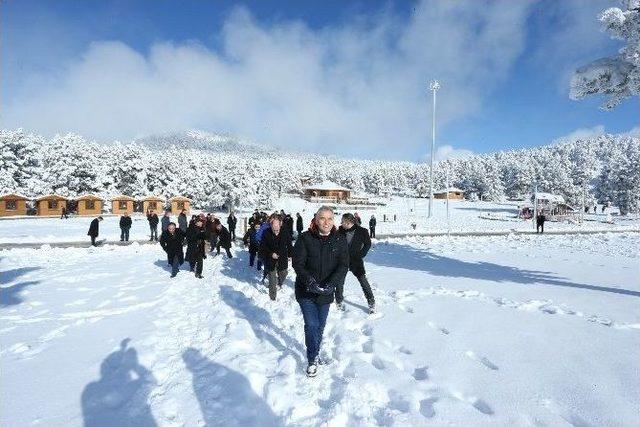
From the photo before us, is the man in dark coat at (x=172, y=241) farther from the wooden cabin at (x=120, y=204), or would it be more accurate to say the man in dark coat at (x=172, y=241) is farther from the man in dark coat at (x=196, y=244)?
the wooden cabin at (x=120, y=204)

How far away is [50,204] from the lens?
47812 millimetres

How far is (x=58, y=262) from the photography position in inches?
572

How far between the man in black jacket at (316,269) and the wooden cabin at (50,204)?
54180 mm

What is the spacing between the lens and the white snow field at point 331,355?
12.5 feet

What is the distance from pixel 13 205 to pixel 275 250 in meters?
52.5

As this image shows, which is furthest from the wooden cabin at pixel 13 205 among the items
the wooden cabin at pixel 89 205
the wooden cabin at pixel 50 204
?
the wooden cabin at pixel 89 205

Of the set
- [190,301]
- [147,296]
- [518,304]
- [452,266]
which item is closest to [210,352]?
[190,301]

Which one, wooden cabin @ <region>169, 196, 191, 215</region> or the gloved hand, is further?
wooden cabin @ <region>169, 196, 191, 215</region>

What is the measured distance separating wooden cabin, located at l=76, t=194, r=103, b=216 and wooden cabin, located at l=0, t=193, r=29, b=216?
5.85m

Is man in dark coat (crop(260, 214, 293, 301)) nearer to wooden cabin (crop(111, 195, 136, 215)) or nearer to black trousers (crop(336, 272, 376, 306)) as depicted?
black trousers (crop(336, 272, 376, 306))

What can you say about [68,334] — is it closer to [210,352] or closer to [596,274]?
[210,352]

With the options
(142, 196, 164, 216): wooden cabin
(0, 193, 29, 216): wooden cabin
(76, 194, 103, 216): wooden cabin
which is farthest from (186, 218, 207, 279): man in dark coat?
(0, 193, 29, 216): wooden cabin

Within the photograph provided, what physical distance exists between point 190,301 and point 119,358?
327cm

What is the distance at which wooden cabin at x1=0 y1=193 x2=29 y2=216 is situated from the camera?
4581 cm
